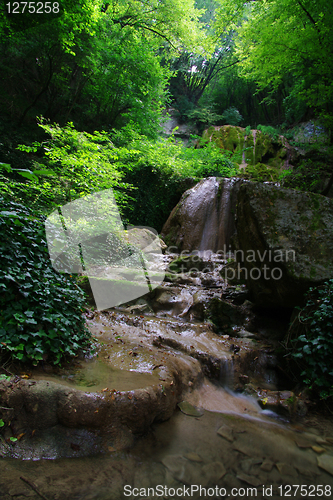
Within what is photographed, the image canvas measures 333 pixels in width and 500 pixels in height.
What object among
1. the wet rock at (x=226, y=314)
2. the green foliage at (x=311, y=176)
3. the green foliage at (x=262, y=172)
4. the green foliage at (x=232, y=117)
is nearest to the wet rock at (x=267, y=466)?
the wet rock at (x=226, y=314)

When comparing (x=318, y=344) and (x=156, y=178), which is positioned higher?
(x=156, y=178)

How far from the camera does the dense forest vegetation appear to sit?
269cm

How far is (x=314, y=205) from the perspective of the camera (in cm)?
424

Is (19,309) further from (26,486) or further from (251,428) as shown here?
(251,428)

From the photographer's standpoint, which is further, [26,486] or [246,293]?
[246,293]

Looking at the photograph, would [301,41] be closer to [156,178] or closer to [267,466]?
[156,178]

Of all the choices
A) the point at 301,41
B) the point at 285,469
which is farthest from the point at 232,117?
the point at 285,469

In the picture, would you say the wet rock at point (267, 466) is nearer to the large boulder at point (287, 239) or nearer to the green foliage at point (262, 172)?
the large boulder at point (287, 239)

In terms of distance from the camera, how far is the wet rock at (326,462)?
238cm

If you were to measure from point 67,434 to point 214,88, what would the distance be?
32.0m

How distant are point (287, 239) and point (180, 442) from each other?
320cm

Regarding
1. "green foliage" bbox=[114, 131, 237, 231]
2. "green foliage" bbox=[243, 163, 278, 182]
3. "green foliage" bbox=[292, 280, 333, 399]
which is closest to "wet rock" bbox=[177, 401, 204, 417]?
"green foliage" bbox=[292, 280, 333, 399]

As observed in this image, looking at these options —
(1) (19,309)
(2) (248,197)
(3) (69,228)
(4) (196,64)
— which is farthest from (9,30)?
(4) (196,64)

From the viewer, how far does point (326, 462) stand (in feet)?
8.09
